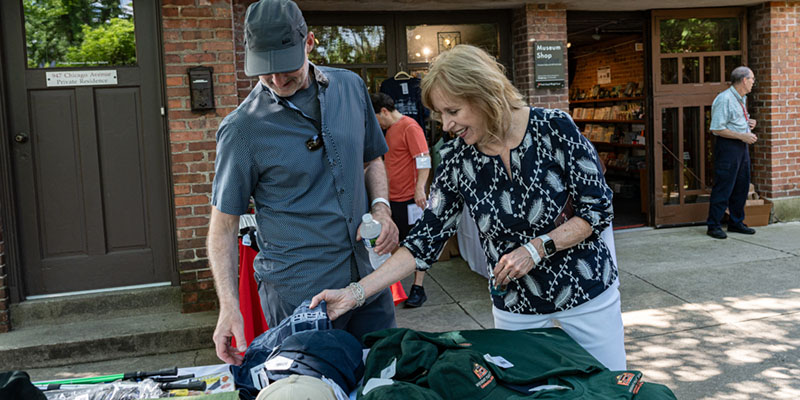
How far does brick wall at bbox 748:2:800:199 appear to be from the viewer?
891cm

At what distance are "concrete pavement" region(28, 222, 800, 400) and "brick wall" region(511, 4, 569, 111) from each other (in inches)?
79.0

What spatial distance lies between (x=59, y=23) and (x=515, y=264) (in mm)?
4916

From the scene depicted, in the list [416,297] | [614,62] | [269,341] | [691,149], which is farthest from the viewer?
[614,62]

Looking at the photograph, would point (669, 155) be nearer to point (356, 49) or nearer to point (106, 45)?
point (356, 49)

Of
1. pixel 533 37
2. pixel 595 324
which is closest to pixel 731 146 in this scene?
pixel 533 37

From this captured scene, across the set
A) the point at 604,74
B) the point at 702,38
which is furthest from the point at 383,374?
the point at 604,74

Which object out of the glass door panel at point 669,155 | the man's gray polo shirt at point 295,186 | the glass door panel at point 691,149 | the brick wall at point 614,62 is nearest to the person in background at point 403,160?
the man's gray polo shirt at point 295,186

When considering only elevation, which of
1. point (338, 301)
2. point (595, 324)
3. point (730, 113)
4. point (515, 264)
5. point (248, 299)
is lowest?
point (248, 299)

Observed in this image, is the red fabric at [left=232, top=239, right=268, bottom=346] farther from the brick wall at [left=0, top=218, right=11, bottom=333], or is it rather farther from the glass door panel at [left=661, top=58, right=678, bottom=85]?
the glass door panel at [left=661, top=58, right=678, bottom=85]

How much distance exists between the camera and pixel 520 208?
2.48m

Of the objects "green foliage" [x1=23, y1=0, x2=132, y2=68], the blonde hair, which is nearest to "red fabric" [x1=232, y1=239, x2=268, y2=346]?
the blonde hair

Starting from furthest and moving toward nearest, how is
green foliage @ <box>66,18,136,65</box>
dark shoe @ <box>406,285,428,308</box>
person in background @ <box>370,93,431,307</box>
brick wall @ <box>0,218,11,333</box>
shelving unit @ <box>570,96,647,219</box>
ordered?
shelving unit @ <box>570,96,647,219</box>
person in background @ <box>370,93,431,307</box>
dark shoe @ <box>406,285,428,308</box>
green foliage @ <box>66,18,136,65</box>
brick wall @ <box>0,218,11,333</box>

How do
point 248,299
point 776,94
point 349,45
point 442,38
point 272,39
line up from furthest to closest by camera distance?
point 776,94 → point 442,38 → point 349,45 → point 248,299 → point 272,39

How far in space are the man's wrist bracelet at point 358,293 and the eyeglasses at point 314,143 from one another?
53cm
